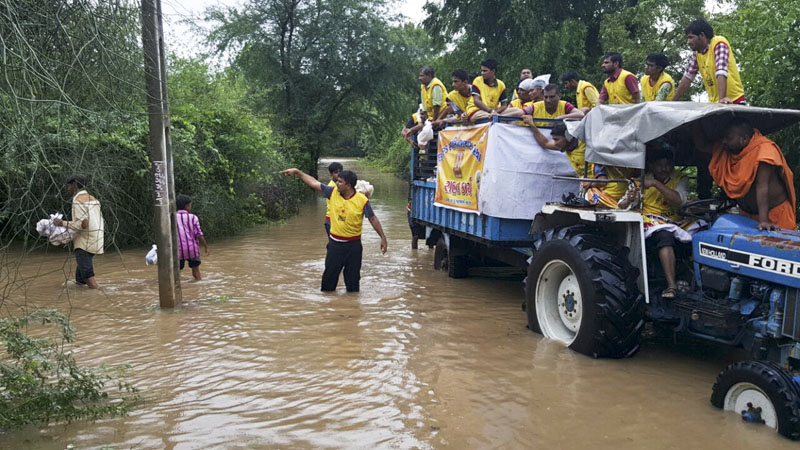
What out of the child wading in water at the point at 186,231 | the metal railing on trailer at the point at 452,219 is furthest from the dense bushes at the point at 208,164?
the metal railing on trailer at the point at 452,219

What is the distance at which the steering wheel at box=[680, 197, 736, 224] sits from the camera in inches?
229

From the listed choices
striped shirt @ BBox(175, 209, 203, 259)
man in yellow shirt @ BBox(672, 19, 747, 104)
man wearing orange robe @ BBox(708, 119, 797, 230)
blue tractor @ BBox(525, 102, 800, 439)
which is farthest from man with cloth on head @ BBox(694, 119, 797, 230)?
striped shirt @ BBox(175, 209, 203, 259)

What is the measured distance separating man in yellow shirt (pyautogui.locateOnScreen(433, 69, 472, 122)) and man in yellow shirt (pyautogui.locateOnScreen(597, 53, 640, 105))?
8.58ft

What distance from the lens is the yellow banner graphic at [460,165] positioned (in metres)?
8.67

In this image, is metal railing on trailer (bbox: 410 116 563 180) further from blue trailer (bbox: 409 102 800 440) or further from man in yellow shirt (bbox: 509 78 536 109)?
blue trailer (bbox: 409 102 800 440)

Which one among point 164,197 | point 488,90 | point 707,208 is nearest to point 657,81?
point 707,208

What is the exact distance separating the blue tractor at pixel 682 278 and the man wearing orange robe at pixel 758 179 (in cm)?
13

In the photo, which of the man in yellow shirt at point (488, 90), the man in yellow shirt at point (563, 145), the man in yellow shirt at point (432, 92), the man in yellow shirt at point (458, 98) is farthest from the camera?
the man in yellow shirt at point (432, 92)

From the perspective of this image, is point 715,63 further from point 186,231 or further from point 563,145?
point 186,231

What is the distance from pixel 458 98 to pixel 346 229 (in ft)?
10.6

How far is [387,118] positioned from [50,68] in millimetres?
27721

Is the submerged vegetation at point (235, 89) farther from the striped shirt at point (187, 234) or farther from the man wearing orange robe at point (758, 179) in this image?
the man wearing orange robe at point (758, 179)

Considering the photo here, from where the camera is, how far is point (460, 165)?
9.30 metres

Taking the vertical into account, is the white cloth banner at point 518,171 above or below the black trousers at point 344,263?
above
